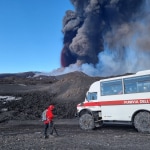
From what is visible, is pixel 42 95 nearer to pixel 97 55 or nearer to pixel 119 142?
pixel 119 142

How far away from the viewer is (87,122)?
19.8 meters

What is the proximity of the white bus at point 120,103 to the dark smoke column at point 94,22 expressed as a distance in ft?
235

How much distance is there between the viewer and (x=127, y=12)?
89250 millimetres

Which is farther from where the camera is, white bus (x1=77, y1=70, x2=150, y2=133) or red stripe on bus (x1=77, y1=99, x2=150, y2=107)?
white bus (x1=77, y1=70, x2=150, y2=133)

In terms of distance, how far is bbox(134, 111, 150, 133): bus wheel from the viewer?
16.9 meters

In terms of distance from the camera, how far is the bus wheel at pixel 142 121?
55.4ft

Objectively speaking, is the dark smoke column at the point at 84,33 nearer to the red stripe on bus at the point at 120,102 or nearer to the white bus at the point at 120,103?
A: the white bus at the point at 120,103

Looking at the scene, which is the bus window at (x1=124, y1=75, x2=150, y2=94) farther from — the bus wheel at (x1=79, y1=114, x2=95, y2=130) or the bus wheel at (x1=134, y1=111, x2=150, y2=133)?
the bus wheel at (x1=79, y1=114, x2=95, y2=130)

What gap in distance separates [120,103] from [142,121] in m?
1.83

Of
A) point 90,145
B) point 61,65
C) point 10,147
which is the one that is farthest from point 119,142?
point 61,65

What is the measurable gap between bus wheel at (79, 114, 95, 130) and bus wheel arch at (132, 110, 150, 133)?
3.29 metres

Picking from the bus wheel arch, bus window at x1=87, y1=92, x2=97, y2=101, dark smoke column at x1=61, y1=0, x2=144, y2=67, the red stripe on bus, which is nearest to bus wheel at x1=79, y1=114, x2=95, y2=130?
the red stripe on bus

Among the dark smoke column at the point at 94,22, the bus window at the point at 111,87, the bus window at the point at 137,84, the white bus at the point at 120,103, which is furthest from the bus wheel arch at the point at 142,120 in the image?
the dark smoke column at the point at 94,22

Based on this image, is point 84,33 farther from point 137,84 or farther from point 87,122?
point 137,84
